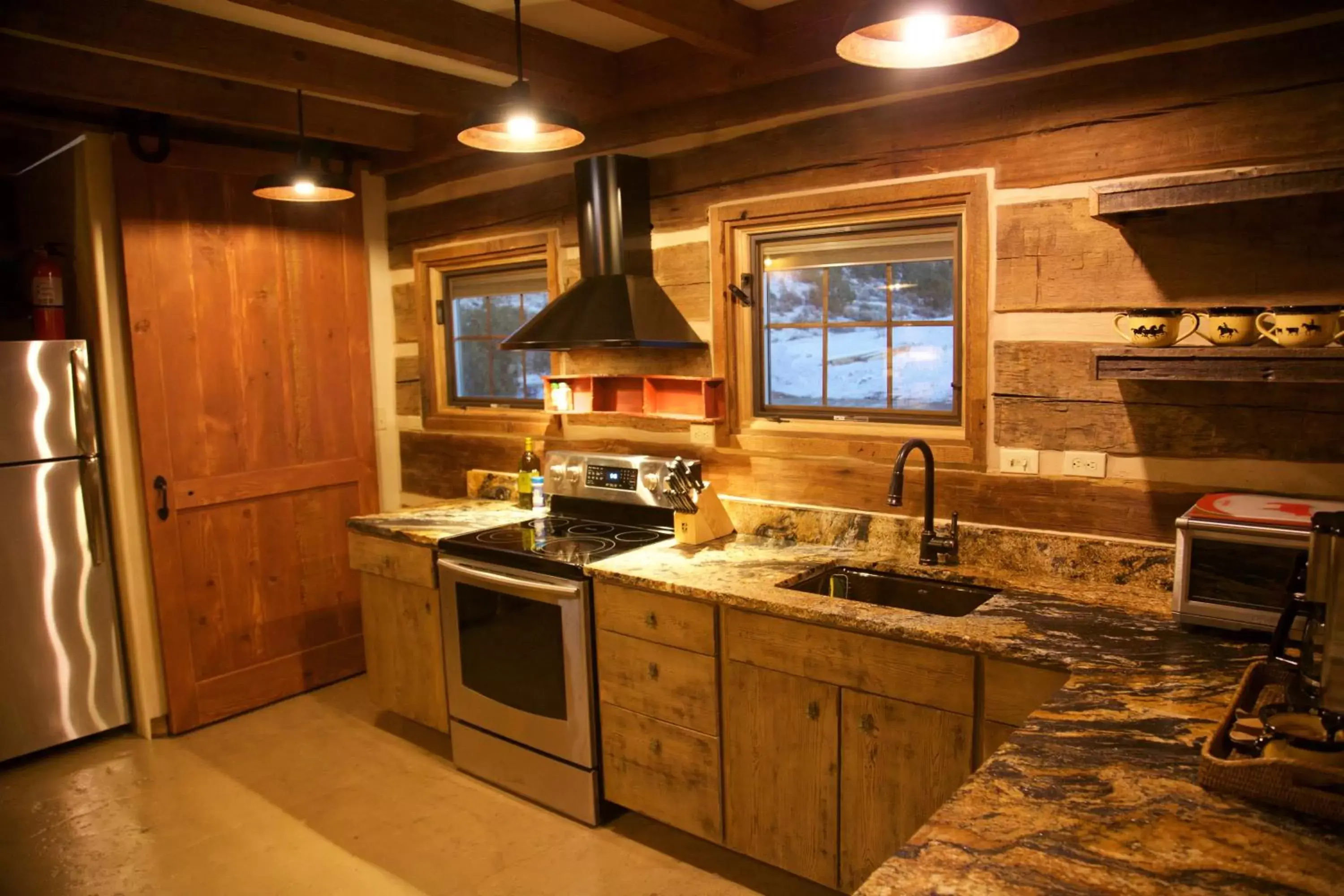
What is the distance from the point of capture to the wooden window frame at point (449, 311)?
12.3 feet

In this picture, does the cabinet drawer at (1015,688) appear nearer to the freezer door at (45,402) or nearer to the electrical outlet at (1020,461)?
the electrical outlet at (1020,461)

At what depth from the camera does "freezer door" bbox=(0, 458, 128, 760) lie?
3.39 meters

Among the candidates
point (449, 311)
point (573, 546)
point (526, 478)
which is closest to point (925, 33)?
point (573, 546)

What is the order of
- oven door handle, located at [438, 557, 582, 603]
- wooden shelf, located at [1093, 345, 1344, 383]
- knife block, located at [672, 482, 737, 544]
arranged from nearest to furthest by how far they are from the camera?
wooden shelf, located at [1093, 345, 1344, 383] < oven door handle, located at [438, 557, 582, 603] < knife block, located at [672, 482, 737, 544]

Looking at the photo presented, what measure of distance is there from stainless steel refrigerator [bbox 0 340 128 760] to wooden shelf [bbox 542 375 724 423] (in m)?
1.79

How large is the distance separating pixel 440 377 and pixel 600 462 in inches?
50.3

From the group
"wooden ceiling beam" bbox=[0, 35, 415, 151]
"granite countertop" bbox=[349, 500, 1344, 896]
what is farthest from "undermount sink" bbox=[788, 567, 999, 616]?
"wooden ceiling beam" bbox=[0, 35, 415, 151]

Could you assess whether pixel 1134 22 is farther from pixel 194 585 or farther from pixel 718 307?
pixel 194 585

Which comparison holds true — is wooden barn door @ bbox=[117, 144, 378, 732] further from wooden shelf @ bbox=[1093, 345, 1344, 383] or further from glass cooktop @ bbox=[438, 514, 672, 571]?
wooden shelf @ bbox=[1093, 345, 1344, 383]

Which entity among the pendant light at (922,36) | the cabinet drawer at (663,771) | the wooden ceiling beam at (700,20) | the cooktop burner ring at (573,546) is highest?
the wooden ceiling beam at (700,20)

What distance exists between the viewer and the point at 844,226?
2.88 m

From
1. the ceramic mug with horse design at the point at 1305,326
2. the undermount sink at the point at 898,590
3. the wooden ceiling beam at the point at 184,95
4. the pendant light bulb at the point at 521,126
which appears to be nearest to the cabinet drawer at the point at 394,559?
the undermount sink at the point at 898,590

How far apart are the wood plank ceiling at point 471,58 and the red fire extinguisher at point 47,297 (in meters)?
0.55

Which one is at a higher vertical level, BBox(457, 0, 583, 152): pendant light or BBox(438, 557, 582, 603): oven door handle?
BBox(457, 0, 583, 152): pendant light
